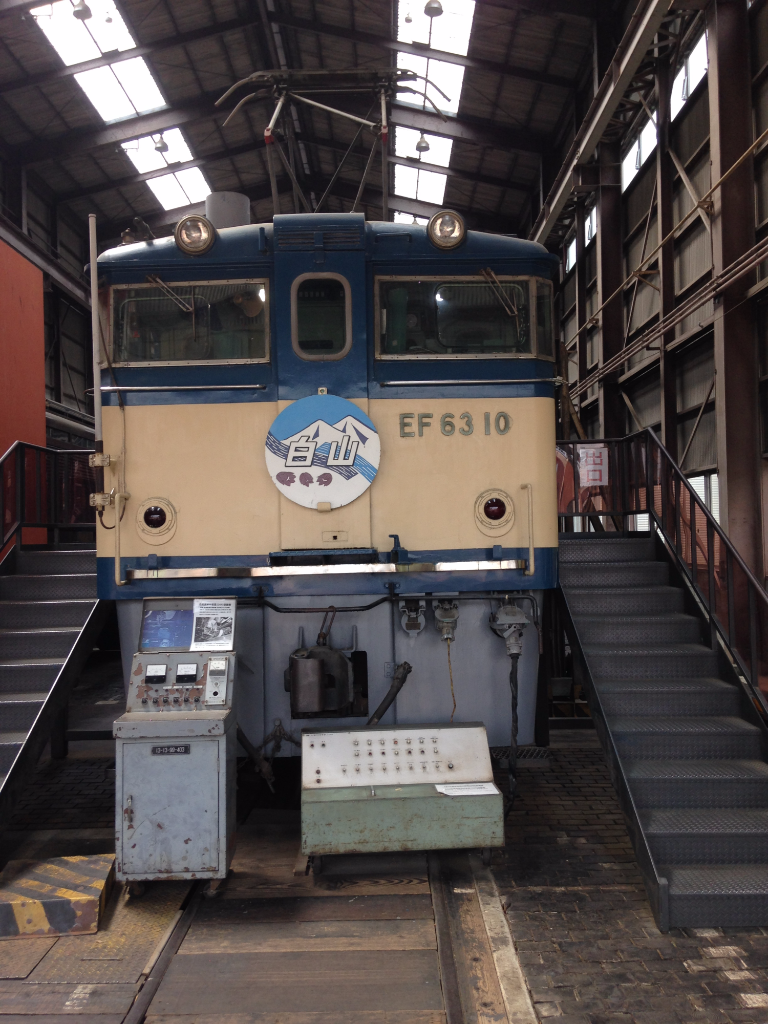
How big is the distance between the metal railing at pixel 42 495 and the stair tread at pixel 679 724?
5549 mm

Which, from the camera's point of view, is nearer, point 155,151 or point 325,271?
point 325,271

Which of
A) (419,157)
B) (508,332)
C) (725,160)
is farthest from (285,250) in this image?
(419,157)

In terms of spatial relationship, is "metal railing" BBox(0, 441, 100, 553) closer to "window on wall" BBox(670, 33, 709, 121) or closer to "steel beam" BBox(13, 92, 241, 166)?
"window on wall" BBox(670, 33, 709, 121)

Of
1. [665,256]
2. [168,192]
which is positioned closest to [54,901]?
[665,256]

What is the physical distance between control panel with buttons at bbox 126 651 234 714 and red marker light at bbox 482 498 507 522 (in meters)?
1.90

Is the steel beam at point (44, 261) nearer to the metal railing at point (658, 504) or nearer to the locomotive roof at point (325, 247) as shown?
the locomotive roof at point (325, 247)

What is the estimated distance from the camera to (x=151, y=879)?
4.16 metres

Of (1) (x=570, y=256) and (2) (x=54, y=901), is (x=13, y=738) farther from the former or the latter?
(1) (x=570, y=256)

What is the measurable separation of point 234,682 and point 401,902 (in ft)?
5.28

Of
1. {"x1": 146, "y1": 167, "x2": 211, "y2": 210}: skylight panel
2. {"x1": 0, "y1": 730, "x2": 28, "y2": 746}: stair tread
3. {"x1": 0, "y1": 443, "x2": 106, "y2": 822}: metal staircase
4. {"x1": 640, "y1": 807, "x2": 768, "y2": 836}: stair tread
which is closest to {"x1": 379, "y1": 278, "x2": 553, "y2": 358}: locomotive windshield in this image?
{"x1": 640, "y1": 807, "x2": 768, "y2": 836}: stair tread

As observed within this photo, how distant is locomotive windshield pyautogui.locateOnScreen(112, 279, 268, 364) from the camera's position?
16.2 feet

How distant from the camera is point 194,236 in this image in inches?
190

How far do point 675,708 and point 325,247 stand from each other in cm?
400

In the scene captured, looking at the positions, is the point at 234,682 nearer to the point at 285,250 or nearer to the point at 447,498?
the point at 447,498
